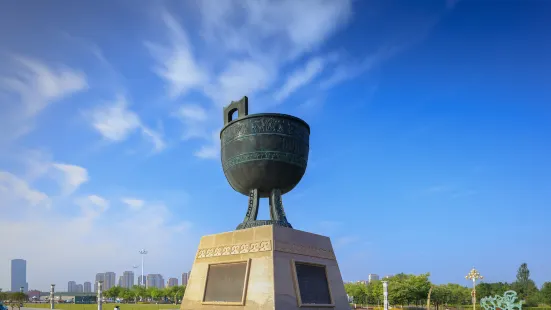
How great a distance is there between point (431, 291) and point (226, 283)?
30787 millimetres

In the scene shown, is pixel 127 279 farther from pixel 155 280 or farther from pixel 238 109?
pixel 238 109

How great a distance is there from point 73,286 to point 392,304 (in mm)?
155778

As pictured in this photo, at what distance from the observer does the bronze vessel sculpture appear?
1064 centimetres

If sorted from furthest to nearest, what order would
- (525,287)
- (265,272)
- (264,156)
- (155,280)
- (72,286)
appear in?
(72,286) < (155,280) < (525,287) < (264,156) < (265,272)

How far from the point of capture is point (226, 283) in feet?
33.3

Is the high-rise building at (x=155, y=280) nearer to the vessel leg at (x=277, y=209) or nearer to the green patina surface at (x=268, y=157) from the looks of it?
the vessel leg at (x=277, y=209)

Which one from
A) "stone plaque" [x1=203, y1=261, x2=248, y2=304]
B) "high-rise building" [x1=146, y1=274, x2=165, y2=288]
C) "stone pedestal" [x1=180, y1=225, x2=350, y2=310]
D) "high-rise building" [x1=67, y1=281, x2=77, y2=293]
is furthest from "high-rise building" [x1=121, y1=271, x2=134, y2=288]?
"stone plaque" [x1=203, y1=261, x2=248, y2=304]

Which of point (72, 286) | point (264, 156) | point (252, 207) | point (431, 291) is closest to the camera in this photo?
point (264, 156)

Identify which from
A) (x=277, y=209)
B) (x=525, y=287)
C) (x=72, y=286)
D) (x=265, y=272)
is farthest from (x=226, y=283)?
(x=72, y=286)

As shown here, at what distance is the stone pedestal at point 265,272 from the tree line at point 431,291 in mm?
25221

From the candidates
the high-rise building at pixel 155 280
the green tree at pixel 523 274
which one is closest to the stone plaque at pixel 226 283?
the green tree at pixel 523 274

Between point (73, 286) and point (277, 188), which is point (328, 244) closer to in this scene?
point (277, 188)

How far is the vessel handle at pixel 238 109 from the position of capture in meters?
11.3

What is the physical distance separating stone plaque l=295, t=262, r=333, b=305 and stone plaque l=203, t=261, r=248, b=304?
131 centimetres
